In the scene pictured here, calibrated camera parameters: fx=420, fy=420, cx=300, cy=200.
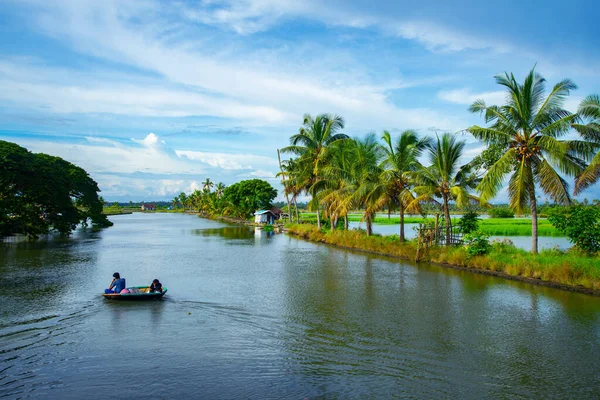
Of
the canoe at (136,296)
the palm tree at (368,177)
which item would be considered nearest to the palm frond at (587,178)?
the palm tree at (368,177)

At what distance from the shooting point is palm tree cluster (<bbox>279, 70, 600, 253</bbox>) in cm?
1599

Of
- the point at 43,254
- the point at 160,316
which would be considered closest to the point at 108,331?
the point at 160,316

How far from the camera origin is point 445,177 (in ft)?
70.8

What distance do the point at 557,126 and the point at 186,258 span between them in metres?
19.6

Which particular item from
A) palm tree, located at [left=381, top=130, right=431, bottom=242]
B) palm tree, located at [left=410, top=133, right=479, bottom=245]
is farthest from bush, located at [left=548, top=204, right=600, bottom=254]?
palm tree, located at [left=381, top=130, right=431, bottom=242]

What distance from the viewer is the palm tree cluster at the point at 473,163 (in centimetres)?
1599

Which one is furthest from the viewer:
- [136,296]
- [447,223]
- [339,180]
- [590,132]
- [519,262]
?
[339,180]

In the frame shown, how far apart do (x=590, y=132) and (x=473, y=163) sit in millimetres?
5136

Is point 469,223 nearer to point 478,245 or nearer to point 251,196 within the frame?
point 478,245

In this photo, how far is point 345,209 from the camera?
93.2ft

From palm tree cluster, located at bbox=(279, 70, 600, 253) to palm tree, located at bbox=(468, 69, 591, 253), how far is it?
3cm

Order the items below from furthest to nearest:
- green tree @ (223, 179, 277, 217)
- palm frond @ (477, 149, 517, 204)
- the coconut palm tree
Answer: green tree @ (223, 179, 277, 217) → the coconut palm tree → palm frond @ (477, 149, 517, 204)

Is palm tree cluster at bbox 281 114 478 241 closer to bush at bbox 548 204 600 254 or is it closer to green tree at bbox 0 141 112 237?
bush at bbox 548 204 600 254

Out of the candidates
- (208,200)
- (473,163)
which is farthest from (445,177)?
(208,200)
